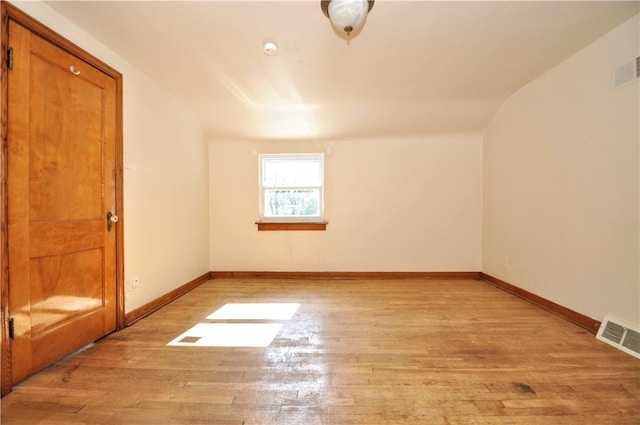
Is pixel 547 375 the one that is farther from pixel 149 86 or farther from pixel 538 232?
pixel 149 86

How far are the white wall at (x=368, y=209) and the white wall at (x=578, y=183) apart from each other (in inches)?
25.3

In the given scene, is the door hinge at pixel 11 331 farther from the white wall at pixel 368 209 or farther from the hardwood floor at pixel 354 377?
the white wall at pixel 368 209

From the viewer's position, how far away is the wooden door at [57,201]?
4.92 ft

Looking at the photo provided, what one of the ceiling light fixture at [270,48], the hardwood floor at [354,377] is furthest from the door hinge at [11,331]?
the ceiling light fixture at [270,48]

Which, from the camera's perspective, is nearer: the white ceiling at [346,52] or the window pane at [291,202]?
the white ceiling at [346,52]

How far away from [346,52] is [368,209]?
220cm

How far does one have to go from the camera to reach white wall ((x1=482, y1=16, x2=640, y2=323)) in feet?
6.36

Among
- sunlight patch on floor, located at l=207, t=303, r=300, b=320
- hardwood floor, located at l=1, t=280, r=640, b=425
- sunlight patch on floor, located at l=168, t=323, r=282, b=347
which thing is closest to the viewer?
hardwood floor, located at l=1, t=280, r=640, b=425

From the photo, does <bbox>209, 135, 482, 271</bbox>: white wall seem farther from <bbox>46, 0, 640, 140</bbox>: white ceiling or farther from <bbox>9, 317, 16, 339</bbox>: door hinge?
<bbox>9, 317, 16, 339</bbox>: door hinge

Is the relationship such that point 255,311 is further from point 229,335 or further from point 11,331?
point 11,331

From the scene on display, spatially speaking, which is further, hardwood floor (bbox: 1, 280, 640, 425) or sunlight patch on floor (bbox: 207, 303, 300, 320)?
sunlight patch on floor (bbox: 207, 303, 300, 320)

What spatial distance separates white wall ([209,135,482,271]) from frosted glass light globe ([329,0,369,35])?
7.74 ft

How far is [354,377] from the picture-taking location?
61.7 inches

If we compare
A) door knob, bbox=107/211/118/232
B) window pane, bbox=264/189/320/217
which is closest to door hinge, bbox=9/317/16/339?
door knob, bbox=107/211/118/232
